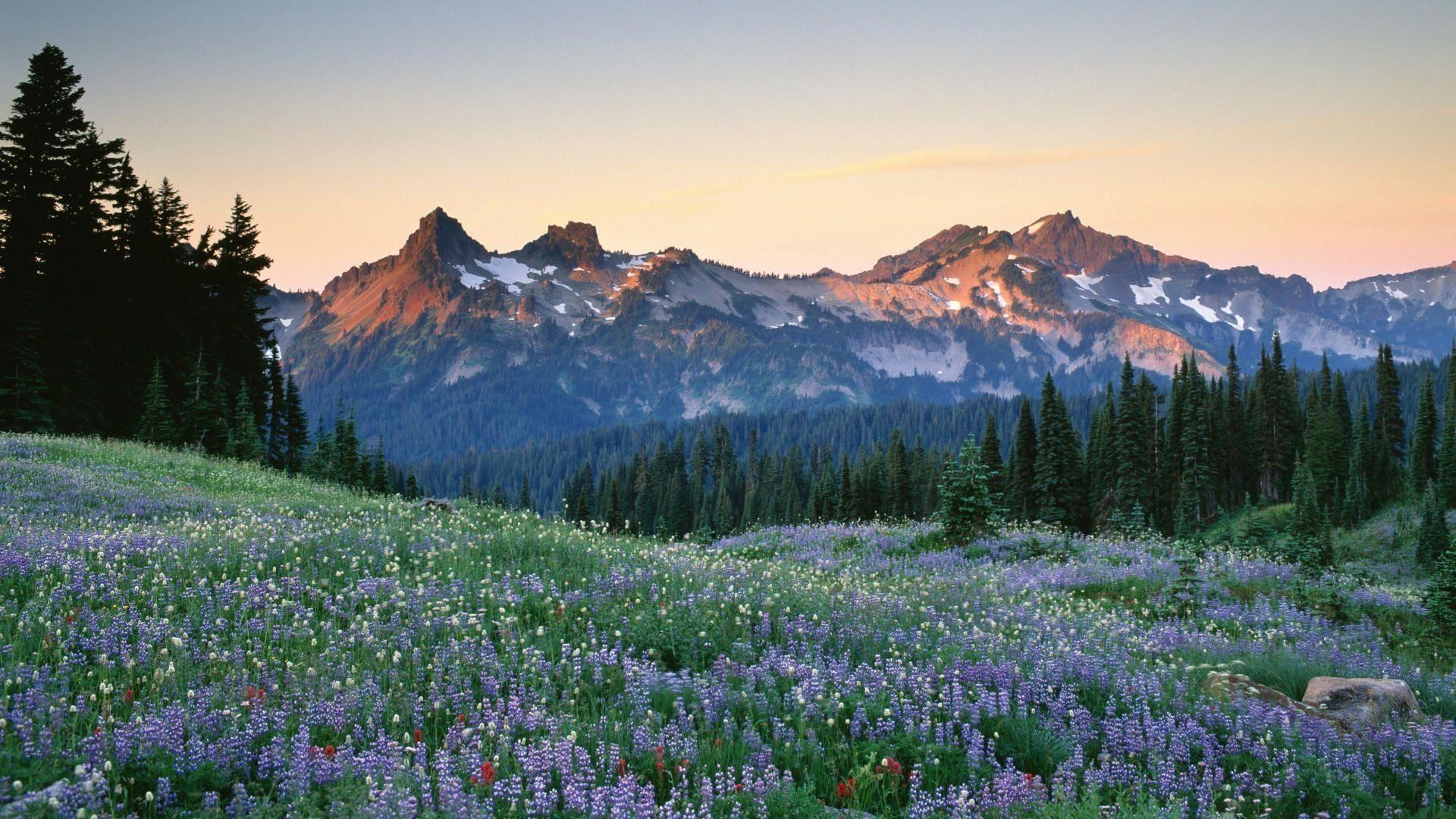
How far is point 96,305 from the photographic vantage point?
47156mm

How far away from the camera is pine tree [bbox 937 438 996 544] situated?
22094 mm

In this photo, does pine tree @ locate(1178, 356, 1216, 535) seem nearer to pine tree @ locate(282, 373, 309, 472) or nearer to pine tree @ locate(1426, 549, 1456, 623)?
pine tree @ locate(282, 373, 309, 472)

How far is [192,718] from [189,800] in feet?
3.08

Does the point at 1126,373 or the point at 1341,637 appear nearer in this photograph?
the point at 1341,637

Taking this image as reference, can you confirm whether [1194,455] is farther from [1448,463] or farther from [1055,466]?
[1055,466]

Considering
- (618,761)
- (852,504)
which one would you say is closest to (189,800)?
(618,761)

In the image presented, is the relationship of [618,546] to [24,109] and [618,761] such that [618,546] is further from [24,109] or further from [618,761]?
[24,109]

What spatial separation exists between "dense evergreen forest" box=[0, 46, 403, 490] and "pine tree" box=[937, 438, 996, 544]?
101ft

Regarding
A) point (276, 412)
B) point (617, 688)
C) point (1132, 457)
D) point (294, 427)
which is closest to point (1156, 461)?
point (1132, 457)

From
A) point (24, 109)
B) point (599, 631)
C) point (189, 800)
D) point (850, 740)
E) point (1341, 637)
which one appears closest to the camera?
point (189, 800)

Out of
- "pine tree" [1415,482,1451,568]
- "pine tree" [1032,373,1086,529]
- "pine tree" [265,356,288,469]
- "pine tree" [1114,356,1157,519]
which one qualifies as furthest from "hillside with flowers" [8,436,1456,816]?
"pine tree" [1114,356,1157,519]

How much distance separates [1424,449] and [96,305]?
413 feet

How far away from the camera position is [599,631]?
10047 mm

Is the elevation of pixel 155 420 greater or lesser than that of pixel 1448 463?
greater
